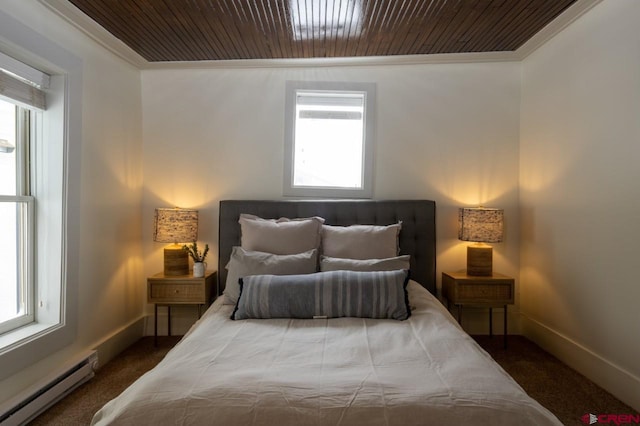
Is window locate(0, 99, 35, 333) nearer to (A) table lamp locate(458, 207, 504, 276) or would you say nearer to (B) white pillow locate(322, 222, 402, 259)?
(B) white pillow locate(322, 222, 402, 259)

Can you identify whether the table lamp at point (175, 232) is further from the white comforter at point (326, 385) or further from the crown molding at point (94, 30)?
the crown molding at point (94, 30)

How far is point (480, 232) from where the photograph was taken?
2.71 metres

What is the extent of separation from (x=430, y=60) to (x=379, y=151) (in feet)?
2.98

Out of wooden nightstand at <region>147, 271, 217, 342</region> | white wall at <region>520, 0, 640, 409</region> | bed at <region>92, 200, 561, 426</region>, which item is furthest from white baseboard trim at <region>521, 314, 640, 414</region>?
wooden nightstand at <region>147, 271, 217, 342</region>

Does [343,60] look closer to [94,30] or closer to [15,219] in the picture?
[94,30]

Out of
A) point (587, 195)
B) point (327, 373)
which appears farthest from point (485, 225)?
point (327, 373)

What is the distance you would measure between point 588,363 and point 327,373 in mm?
2070

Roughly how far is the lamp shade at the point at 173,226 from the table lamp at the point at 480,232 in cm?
225

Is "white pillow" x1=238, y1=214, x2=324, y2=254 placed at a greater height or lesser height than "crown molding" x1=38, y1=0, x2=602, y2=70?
lesser

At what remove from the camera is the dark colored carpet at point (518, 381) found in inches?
75.5

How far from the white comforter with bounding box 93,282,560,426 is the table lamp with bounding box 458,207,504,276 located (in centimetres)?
124

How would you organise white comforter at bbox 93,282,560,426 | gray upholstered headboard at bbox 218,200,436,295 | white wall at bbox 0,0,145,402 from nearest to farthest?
white comforter at bbox 93,282,560,426 → white wall at bbox 0,0,145,402 → gray upholstered headboard at bbox 218,200,436,295

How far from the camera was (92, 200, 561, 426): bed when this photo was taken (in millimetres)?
1090

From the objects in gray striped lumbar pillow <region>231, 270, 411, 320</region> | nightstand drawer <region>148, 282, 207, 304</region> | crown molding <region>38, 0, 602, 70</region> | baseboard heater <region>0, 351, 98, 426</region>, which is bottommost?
baseboard heater <region>0, 351, 98, 426</region>
